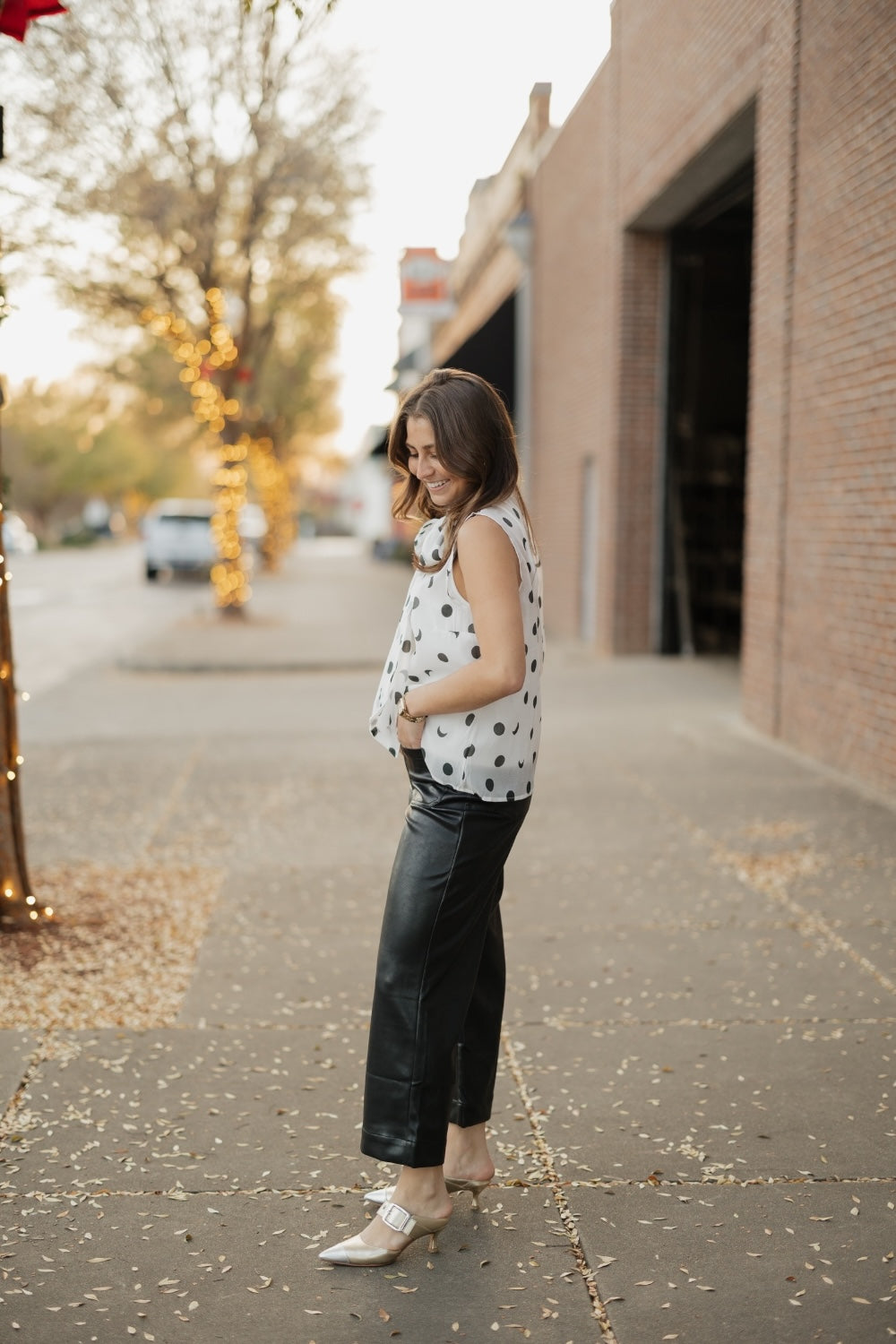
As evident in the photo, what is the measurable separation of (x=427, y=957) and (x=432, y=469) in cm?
104

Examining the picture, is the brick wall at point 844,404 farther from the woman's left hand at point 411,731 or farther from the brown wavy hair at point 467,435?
the woman's left hand at point 411,731

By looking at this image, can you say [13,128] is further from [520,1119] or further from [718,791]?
[520,1119]

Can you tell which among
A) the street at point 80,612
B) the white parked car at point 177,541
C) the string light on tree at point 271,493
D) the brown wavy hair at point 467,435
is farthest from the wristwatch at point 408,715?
the white parked car at point 177,541

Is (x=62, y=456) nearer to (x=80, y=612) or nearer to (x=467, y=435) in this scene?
(x=80, y=612)

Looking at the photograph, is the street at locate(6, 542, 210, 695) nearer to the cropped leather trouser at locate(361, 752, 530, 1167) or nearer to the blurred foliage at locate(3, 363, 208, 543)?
the cropped leather trouser at locate(361, 752, 530, 1167)

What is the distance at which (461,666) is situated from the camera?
9.29 ft

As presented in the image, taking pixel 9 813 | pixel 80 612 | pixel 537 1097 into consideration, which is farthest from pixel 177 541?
pixel 537 1097

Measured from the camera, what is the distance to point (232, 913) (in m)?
5.58

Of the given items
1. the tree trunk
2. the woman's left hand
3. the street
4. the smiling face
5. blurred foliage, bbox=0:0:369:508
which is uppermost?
blurred foliage, bbox=0:0:369:508

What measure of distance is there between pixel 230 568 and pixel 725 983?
1579cm

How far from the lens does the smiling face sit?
2.85m

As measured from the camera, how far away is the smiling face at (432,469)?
285 cm

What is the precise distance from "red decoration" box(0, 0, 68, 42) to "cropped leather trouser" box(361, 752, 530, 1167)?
10.6 feet

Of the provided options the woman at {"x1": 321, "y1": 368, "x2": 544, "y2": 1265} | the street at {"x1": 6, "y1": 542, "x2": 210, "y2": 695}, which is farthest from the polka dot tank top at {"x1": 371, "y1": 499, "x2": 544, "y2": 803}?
the street at {"x1": 6, "y1": 542, "x2": 210, "y2": 695}
